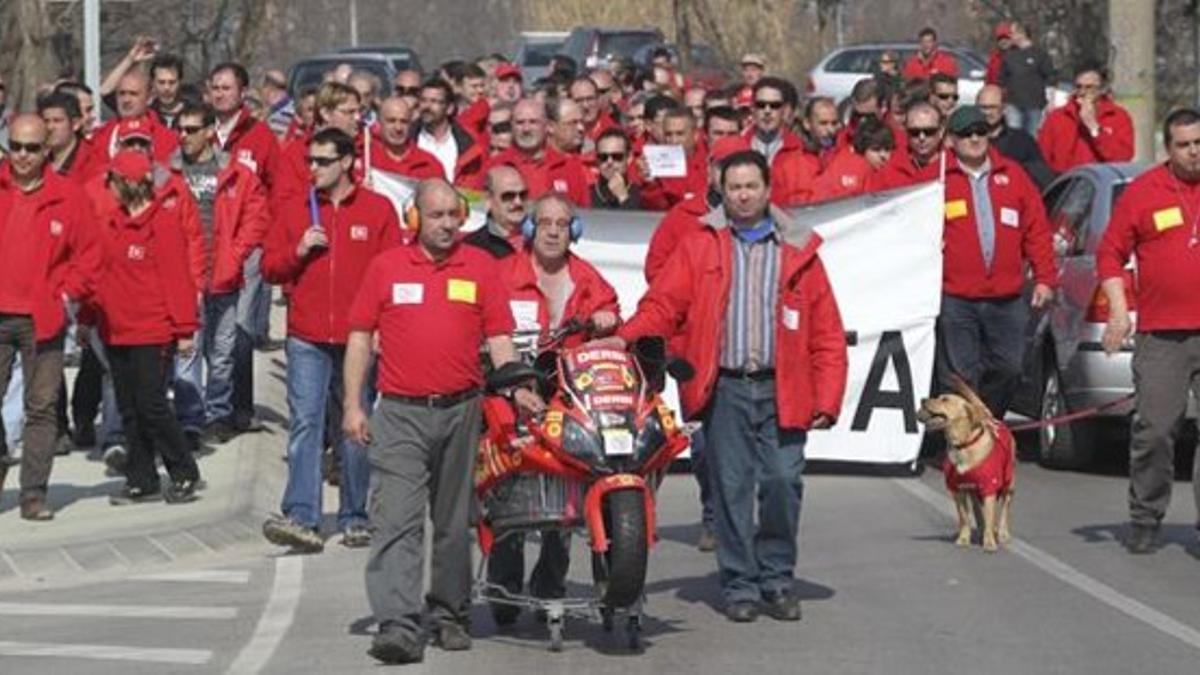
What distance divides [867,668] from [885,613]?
1461 mm

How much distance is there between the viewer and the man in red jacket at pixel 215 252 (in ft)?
62.9

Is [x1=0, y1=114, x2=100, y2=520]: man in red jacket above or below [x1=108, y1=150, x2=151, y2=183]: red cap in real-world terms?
below

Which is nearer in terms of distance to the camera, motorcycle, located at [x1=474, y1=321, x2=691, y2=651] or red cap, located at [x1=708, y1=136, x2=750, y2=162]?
motorcycle, located at [x1=474, y1=321, x2=691, y2=651]

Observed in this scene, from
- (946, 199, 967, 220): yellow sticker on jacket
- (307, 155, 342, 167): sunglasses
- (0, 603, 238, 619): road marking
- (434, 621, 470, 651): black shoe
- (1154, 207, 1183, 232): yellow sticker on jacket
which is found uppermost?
(307, 155, 342, 167): sunglasses

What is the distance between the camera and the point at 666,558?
1558cm

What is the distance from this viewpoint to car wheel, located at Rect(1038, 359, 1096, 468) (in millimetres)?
19141

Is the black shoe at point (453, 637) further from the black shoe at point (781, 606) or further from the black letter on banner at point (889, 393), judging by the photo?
the black letter on banner at point (889, 393)

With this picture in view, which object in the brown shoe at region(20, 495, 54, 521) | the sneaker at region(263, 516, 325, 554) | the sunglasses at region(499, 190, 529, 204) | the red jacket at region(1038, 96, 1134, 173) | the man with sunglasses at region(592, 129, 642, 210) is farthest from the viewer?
the red jacket at region(1038, 96, 1134, 173)

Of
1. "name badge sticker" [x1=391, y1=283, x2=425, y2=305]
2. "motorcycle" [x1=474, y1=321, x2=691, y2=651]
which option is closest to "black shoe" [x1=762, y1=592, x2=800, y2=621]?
"motorcycle" [x1=474, y1=321, x2=691, y2=651]

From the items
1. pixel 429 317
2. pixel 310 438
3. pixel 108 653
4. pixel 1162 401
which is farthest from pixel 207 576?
pixel 1162 401

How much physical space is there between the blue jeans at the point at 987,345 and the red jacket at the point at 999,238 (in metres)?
0.09

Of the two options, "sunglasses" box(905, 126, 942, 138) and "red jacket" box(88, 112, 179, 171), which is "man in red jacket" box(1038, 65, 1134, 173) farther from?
"red jacket" box(88, 112, 179, 171)

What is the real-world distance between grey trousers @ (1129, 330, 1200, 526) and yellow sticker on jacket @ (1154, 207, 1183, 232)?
1.74 ft

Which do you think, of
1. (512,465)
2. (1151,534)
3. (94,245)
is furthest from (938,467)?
(512,465)
